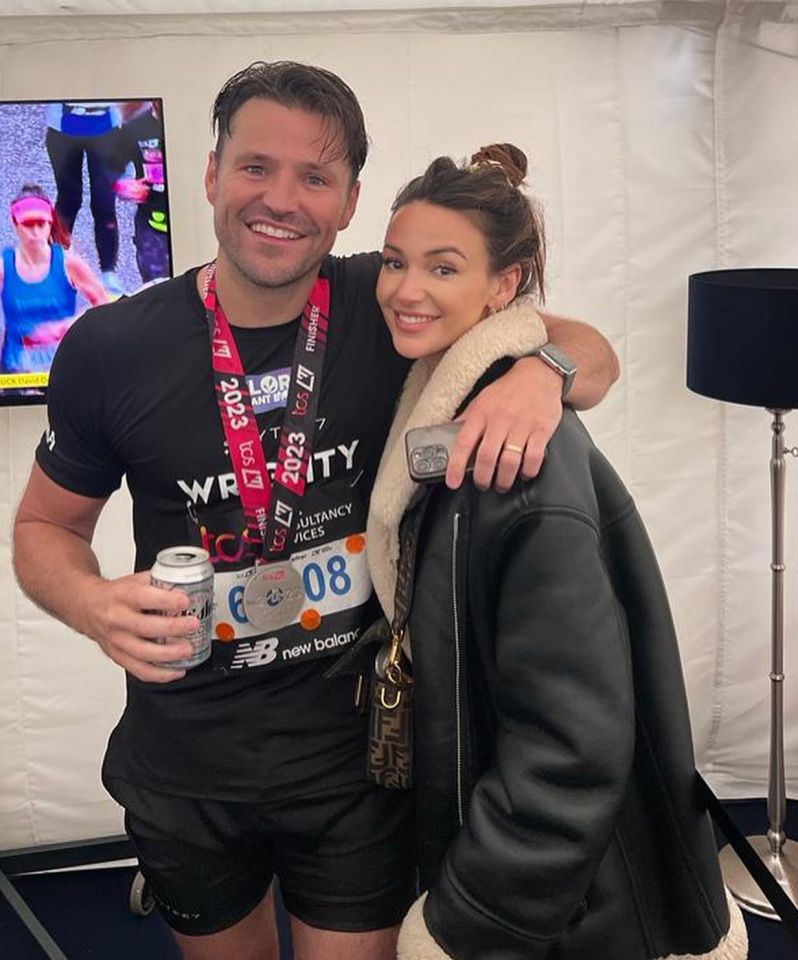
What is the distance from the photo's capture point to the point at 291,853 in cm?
142

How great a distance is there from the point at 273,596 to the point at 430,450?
1.19ft

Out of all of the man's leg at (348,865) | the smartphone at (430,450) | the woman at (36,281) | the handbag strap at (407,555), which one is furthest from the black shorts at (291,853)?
the woman at (36,281)

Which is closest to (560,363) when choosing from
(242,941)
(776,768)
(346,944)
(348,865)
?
(348,865)

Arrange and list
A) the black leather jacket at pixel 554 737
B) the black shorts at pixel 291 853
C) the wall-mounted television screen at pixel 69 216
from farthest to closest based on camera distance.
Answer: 1. the wall-mounted television screen at pixel 69 216
2. the black shorts at pixel 291 853
3. the black leather jacket at pixel 554 737

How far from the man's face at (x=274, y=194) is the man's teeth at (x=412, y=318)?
0.16m

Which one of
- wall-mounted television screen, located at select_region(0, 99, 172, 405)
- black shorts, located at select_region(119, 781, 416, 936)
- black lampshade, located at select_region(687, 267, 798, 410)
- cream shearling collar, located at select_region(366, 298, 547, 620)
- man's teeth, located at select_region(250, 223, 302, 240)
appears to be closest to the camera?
cream shearling collar, located at select_region(366, 298, 547, 620)

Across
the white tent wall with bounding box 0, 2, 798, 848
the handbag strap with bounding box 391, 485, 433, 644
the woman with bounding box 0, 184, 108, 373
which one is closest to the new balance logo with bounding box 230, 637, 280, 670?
the handbag strap with bounding box 391, 485, 433, 644

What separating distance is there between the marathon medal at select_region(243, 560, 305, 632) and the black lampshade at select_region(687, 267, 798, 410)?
1125 mm

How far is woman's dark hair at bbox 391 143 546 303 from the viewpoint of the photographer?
3.84ft

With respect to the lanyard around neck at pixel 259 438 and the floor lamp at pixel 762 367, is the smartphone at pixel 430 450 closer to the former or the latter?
the lanyard around neck at pixel 259 438

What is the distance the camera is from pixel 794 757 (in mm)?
2785

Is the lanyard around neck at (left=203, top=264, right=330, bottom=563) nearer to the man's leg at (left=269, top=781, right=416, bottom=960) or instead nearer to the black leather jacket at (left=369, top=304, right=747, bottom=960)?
the black leather jacket at (left=369, top=304, right=747, bottom=960)

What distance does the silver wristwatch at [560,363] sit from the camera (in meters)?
1.14

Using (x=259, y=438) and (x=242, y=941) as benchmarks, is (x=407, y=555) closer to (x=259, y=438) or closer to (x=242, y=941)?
(x=259, y=438)
